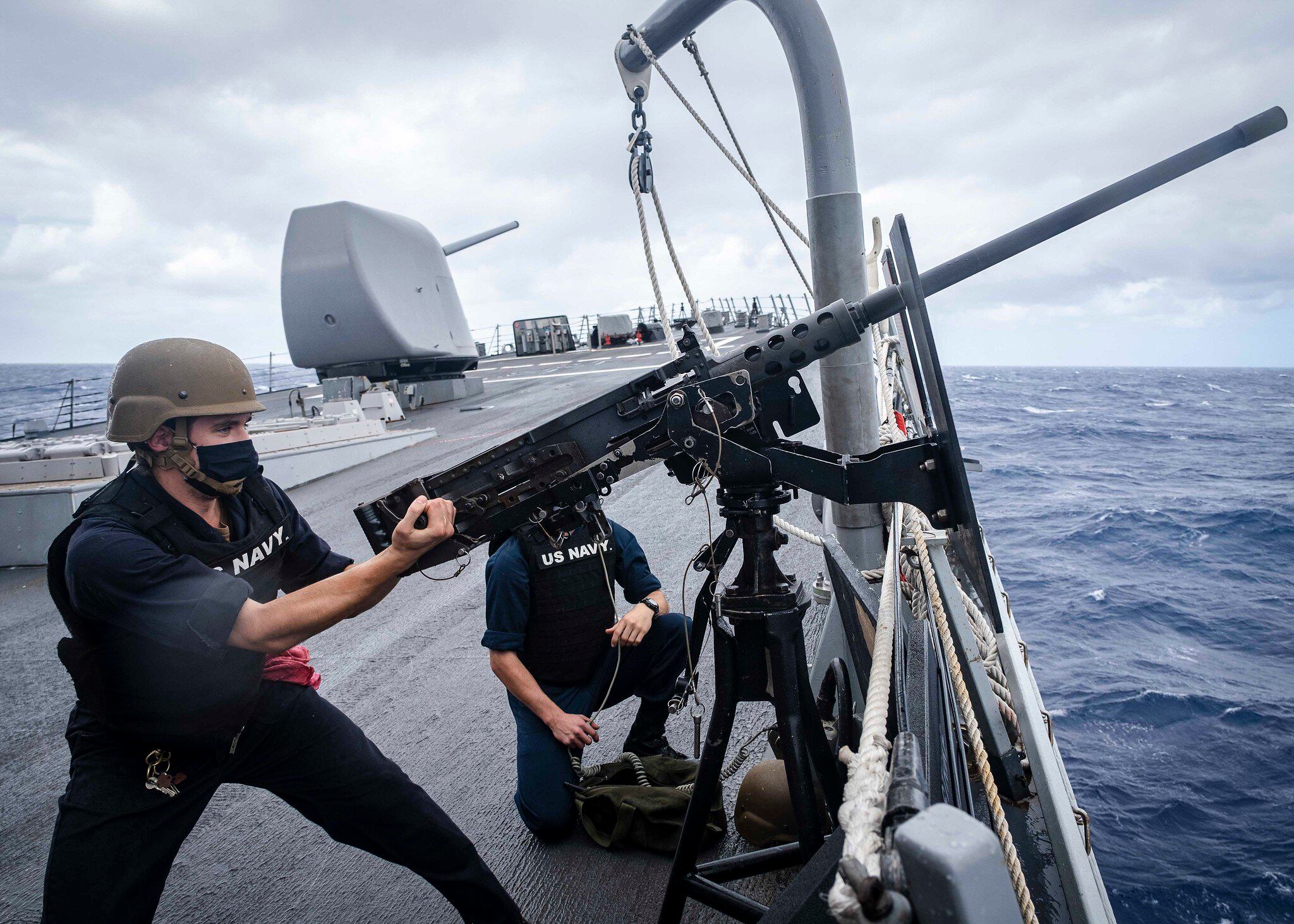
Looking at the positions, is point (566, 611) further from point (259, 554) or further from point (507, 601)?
point (259, 554)

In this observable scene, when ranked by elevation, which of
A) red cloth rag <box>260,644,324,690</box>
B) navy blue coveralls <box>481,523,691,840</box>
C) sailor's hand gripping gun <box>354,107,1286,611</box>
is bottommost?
navy blue coveralls <box>481,523,691,840</box>

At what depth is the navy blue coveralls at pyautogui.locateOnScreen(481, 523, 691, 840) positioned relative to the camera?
9.12 feet

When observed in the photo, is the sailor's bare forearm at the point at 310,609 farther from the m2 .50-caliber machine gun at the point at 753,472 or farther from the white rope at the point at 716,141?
the white rope at the point at 716,141

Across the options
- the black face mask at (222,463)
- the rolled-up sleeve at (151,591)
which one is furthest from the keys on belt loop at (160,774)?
the black face mask at (222,463)

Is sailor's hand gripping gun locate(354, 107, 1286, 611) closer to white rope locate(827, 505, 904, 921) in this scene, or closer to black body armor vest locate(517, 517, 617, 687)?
white rope locate(827, 505, 904, 921)

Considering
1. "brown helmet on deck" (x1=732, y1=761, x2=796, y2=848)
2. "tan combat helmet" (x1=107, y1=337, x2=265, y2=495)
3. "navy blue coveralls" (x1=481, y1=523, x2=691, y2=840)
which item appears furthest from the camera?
"navy blue coveralls" (x1=481, y1=523, x2=691, y2=840)

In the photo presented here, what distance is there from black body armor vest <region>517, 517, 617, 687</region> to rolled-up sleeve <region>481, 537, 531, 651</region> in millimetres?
49

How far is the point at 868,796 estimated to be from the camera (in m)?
1.00

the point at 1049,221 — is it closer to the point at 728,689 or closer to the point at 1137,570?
the point at 728,689

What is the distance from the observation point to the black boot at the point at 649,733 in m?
3.13

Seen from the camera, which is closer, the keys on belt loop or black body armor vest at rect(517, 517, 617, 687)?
the keys on belt loop

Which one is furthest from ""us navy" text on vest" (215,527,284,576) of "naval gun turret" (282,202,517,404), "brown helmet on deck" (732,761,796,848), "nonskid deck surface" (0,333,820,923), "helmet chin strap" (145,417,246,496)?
"naval gun turret" (282,202,517,404)

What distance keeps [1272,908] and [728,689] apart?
4434 millimetres

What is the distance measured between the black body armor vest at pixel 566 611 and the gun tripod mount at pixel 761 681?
1.06m
